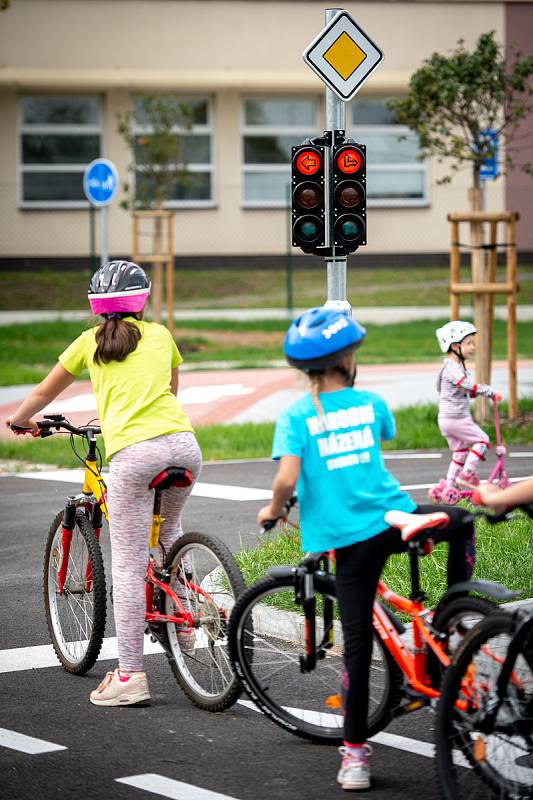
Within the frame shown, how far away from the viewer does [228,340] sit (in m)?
25.1

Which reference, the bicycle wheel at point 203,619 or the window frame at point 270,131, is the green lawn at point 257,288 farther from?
the bicycle wheel at point 203,619

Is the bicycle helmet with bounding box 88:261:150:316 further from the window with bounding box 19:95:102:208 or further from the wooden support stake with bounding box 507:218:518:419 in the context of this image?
the window with bounding box 19:95:102:208

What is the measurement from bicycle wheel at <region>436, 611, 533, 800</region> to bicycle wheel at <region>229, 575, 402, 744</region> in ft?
2.09

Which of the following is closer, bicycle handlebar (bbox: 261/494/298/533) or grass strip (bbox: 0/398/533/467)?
bicycle handlebar (bbox: 261/494/298/533)

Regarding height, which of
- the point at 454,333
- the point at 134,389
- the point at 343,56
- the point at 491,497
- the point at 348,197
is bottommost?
the point at 491,497

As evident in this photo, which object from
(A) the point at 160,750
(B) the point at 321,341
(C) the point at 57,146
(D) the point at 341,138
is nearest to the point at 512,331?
(D) the point at 341,138

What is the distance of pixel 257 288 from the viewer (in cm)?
2975

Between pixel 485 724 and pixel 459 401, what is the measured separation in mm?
6093

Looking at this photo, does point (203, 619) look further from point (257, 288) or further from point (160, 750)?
point (257, 288)

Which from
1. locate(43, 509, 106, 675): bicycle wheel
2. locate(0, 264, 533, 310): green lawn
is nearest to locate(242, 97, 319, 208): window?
locate(0, 264, 533, 310): green lawn

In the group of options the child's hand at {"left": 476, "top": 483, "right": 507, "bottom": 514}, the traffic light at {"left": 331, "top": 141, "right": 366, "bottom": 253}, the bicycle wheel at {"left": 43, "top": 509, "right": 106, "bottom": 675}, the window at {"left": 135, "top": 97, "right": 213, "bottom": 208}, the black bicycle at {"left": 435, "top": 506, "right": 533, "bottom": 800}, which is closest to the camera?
the child's hand at {"left": 476, "top": 483, "right": 507, "bottom": 514}

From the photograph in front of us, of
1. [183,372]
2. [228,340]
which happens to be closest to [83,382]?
[183,372]

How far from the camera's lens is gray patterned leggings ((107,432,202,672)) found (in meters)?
5.80

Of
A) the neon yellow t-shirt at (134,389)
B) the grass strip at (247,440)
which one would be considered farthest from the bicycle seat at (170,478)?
the grass strip at (247,440)
